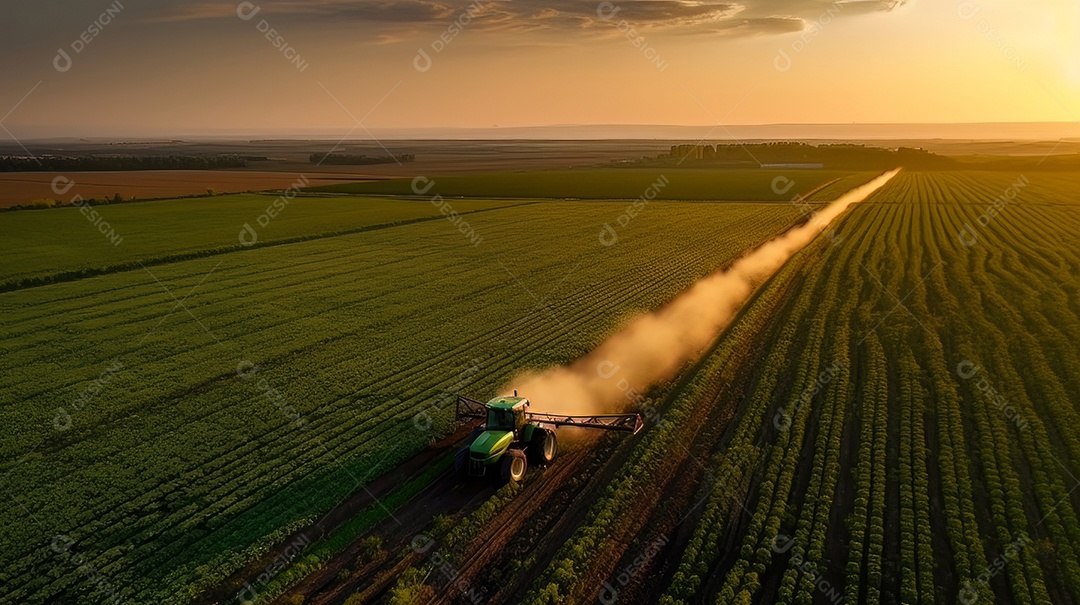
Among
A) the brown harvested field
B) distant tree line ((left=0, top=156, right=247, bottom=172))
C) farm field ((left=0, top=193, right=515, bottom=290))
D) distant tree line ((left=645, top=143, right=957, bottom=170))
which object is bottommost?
distant tree line ((left=645, top=143, right=957, bottom=170))

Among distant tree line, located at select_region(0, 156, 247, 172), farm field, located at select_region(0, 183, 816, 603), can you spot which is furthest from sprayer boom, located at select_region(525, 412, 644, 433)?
distant tree line, located at select_region(0, 156, 247, 172)

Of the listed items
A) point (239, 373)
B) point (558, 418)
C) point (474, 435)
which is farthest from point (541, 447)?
point (239, 373)

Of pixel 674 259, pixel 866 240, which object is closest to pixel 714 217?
pixel 866 240

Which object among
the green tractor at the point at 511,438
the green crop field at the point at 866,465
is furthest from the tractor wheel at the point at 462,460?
the green crop field at the point at 866,465

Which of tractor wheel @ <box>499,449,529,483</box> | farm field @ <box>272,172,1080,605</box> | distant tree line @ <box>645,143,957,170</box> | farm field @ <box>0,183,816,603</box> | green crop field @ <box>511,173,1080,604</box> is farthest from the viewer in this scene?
distant tree line @ <box>645,143,957,170</box>

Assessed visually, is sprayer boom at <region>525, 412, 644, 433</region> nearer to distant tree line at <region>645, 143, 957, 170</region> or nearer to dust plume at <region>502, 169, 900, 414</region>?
dust plume at <region>502, 169, 900, 414</region>

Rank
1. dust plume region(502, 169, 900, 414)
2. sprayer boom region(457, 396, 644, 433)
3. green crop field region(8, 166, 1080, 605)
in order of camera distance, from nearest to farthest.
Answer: green crop field region(8, 166, 1080, 605)
sprayer boom region(457, 396, 644, 433)
dust plume region(502, 169, 900, 414)

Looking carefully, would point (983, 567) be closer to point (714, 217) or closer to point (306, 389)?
point (306, 389)
